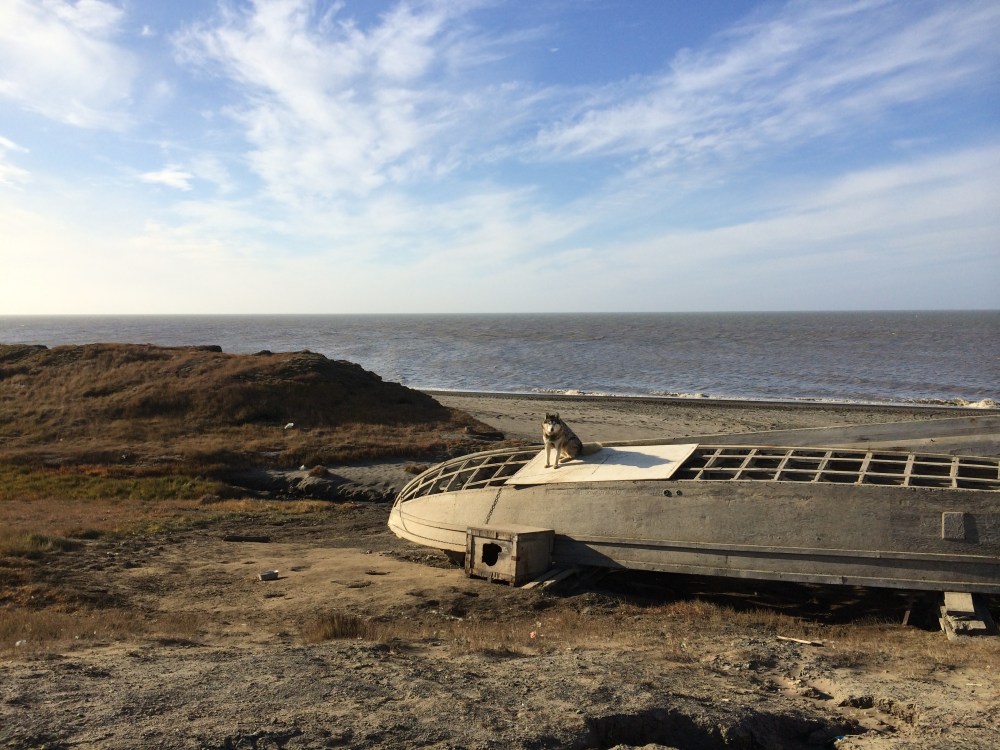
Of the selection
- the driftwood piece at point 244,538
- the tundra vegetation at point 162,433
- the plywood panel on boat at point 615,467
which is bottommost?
the driftwood piece at point 244,538

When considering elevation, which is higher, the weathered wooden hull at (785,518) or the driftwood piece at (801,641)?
the weathered wooden hull at (785,518)

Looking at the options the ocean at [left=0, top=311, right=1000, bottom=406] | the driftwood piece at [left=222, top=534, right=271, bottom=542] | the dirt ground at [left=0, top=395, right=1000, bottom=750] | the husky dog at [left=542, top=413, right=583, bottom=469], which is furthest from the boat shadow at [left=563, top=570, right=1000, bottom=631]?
the ocean at [left=0, top=311, right=1000, bottom=406]

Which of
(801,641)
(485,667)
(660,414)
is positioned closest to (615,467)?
(801,641)

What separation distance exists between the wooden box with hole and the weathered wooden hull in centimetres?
28

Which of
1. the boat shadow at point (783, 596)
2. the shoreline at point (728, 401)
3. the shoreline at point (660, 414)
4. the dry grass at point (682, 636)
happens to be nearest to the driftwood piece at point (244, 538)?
the dry grass at point (682, 636)

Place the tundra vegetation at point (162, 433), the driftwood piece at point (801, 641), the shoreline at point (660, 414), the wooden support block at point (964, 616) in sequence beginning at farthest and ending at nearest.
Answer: the shoreline at point (660, 414) → the tundra vegetation at point (162, 433) → the wooden support block at point (964, 616) → the driftwood piece at point (801, 641)

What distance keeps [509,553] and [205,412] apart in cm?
2164

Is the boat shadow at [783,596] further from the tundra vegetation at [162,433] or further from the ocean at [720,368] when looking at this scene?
the ocean at [720,368]

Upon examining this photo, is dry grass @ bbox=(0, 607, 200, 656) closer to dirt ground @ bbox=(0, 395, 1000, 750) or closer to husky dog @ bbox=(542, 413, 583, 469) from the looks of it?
dirt ground @ bbox=(0, 395, 1000, 750)

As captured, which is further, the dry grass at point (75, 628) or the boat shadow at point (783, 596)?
the boat shadow at point (783, 596)

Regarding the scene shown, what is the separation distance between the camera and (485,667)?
721 cm

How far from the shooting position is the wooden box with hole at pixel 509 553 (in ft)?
36.3

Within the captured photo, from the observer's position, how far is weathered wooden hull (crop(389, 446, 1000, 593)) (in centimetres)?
912

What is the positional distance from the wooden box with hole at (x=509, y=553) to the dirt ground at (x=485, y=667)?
295mm
